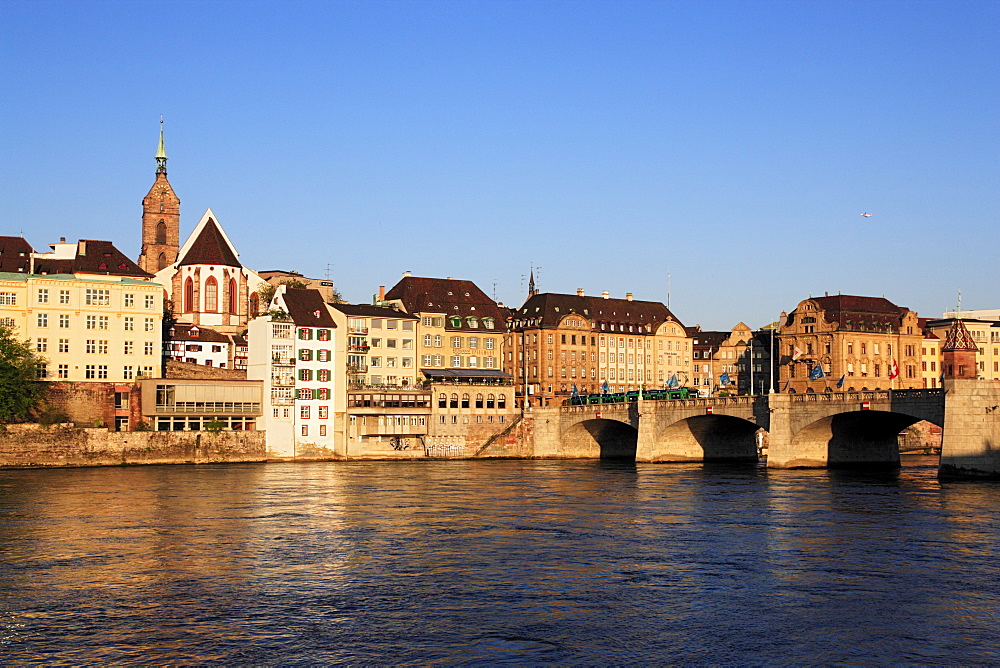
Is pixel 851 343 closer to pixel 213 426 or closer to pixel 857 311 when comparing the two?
pixel 857 311

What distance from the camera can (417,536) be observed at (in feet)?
198

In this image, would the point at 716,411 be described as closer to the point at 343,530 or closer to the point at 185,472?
the point at 185,472

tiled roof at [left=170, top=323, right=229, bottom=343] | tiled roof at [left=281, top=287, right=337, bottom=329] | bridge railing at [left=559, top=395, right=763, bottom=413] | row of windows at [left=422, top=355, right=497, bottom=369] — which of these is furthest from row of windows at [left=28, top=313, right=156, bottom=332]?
bridge railing at [left=559, top=395, right=763, bottom=413]

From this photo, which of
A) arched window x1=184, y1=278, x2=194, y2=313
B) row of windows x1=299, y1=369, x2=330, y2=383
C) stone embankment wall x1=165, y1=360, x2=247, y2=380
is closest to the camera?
stone embankment wall x1=165, y1=360, x2=247, y2=380

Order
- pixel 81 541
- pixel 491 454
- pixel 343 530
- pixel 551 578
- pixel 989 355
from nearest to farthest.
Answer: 1. pixel 551 578
2. pixel 81 541
3. pixel 343 530
4. pixel 491 454
5. pixel 989 355

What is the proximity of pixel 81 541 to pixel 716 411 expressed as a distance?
219ft

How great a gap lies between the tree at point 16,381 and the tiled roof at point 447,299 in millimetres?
47835

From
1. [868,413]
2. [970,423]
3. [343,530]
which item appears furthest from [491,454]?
[343,530]

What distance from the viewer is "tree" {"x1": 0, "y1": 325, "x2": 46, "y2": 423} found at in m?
108

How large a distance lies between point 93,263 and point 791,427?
237ft

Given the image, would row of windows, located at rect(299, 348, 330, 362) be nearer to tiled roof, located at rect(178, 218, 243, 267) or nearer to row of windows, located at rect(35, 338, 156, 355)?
row of windows, located at rect(35, 338, 156, 355)

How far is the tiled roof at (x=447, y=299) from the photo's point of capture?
148750mm

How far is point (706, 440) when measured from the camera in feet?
401

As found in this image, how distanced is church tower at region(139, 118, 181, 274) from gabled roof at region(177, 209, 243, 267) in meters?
18.0
